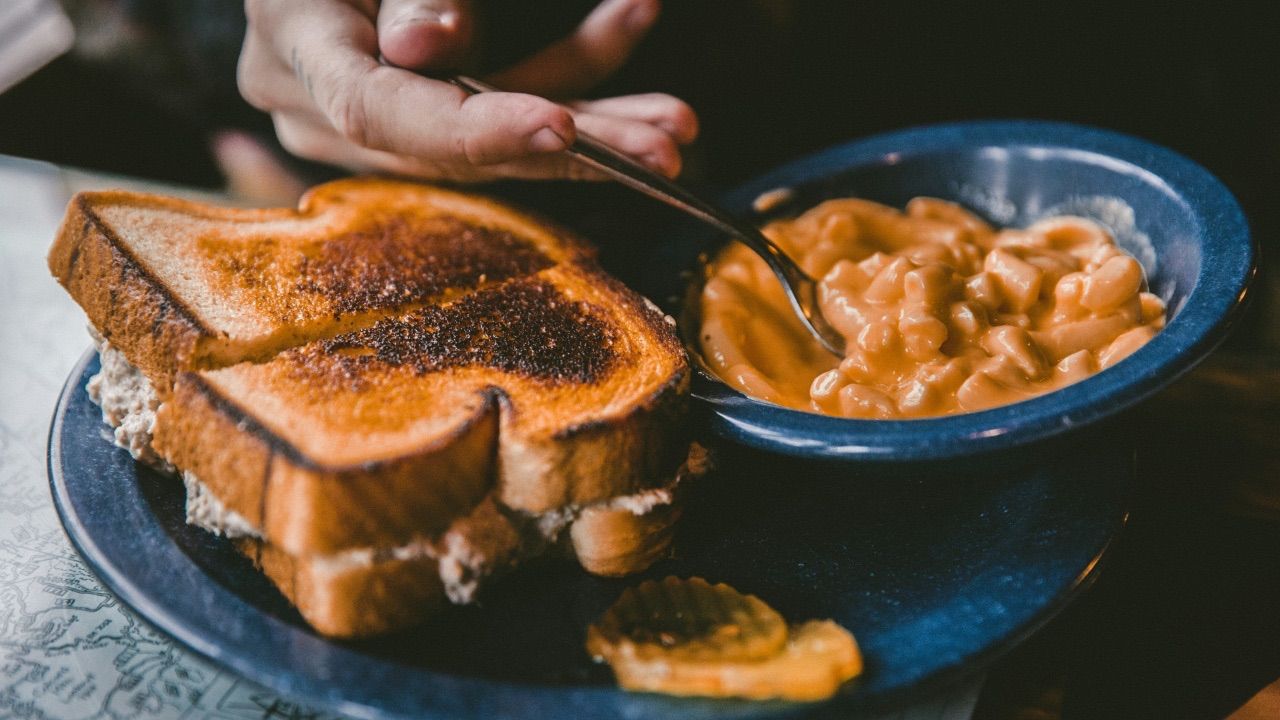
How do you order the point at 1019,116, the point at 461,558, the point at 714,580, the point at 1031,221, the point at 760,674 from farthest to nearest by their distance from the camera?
the point at 1019,116
the point at 1031,221
the point at 714,580
the point at 461,558
the point at 760,674

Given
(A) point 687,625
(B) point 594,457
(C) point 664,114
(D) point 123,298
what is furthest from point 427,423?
(C) point 664,114

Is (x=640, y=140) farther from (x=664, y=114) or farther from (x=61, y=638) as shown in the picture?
(x=61, y=638)

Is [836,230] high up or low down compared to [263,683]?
up

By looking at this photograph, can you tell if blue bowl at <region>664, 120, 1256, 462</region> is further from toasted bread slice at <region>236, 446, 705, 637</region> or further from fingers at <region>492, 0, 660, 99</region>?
fingers at <region>492, 0, 660, 99</region>

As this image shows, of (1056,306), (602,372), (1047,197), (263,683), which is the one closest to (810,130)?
(1047,197)

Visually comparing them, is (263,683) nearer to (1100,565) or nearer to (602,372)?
(602,372)

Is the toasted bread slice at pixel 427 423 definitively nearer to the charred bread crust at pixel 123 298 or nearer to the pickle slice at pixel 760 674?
the charred bread crust at pixel 123 298

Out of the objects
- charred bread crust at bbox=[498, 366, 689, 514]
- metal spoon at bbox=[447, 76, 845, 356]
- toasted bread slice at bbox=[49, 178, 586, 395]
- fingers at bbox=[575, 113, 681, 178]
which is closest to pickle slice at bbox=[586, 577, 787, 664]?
charred bread crust at bbox=[498, 366, 689, 514]
